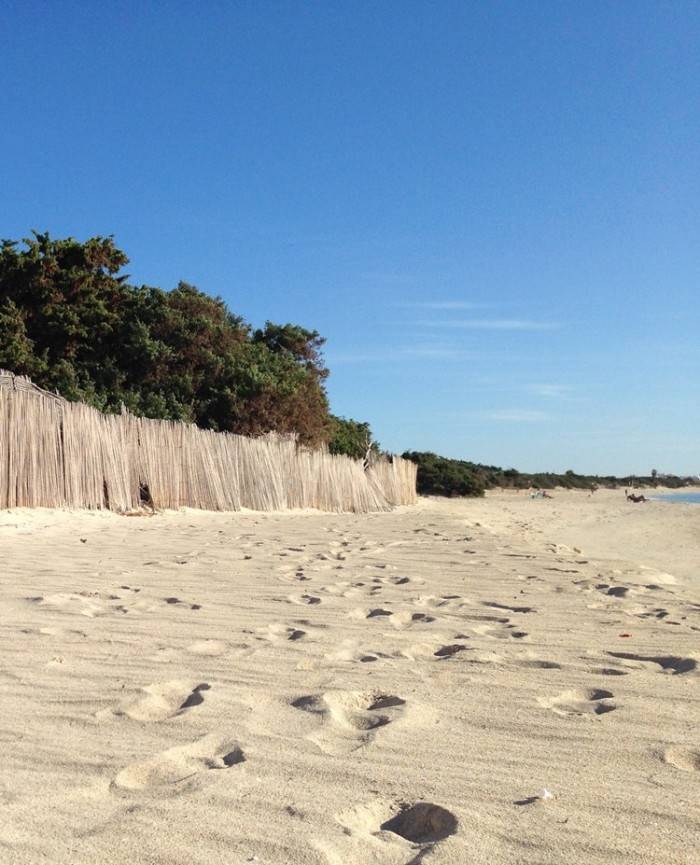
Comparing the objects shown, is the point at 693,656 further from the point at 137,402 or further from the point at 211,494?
the point at 137,402

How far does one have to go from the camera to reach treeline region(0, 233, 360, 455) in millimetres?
16000

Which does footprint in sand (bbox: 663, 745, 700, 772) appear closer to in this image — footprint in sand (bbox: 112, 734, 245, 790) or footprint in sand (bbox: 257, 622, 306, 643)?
footprint in sand (bbox: 112, 734, 245, 790)

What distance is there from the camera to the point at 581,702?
253cm

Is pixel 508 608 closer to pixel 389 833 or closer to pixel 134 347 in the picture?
pixel 389 833

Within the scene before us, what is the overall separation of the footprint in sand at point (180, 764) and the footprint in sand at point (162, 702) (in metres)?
0.28

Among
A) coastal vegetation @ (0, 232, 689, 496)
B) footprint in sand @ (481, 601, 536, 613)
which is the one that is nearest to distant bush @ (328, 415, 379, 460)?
coastal vegetation @ (0, 232, 689, 496)

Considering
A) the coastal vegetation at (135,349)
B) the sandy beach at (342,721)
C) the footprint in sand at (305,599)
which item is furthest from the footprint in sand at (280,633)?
the coastal vegetation at (135,349)

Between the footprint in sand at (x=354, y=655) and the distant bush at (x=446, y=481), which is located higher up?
the distant bush at (x=446, y=481)

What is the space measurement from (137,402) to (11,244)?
4.43 metres

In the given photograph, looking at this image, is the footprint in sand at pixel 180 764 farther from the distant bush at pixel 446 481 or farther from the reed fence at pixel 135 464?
the distant bush at pixel 446 481

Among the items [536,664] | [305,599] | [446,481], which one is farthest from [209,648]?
[446,481]

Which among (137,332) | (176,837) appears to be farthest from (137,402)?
(176,837)

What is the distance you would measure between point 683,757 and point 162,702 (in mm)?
1529

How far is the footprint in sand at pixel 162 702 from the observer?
2348mm
